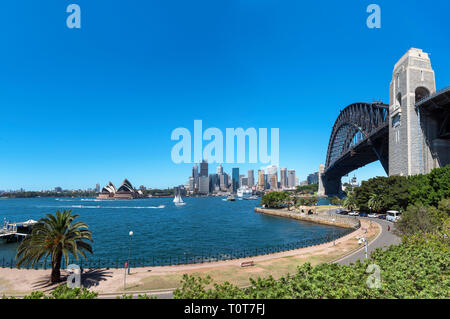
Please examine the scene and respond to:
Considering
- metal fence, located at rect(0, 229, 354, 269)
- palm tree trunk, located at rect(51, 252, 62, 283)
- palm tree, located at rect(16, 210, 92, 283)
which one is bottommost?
metal fence, located at rect(0, 229, 354, 269)

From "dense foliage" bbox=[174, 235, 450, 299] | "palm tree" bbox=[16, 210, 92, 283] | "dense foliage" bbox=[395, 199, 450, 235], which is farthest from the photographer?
"dense foliage" bbox=[395, 199, 450, 235]

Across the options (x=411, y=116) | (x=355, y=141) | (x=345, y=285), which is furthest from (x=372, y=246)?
(x=355, y=141)

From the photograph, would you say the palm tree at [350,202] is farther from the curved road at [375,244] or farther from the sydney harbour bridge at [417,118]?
the curved road at [375,244]

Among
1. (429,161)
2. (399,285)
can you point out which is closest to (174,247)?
(399,285)

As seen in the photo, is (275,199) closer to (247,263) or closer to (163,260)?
(163,260)

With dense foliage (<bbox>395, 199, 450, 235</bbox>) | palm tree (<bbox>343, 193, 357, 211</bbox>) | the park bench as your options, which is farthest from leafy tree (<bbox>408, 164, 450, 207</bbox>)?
the park bench

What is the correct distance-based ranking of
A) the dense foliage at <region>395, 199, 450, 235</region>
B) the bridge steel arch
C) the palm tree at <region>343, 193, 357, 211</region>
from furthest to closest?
the bridge steel arch, the palm tree at <region>343, 193, 357, 211</region>, the dense foliage at <region>395, 199, 450, 235</region>

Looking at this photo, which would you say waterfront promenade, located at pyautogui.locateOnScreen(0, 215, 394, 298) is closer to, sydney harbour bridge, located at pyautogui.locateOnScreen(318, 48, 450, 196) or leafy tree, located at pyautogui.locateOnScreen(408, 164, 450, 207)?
leafy tree, located at pyautogui.locateOnScreen(408, 164, 450, 207)

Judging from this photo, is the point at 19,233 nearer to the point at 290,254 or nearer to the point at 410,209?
the point at 290,254
